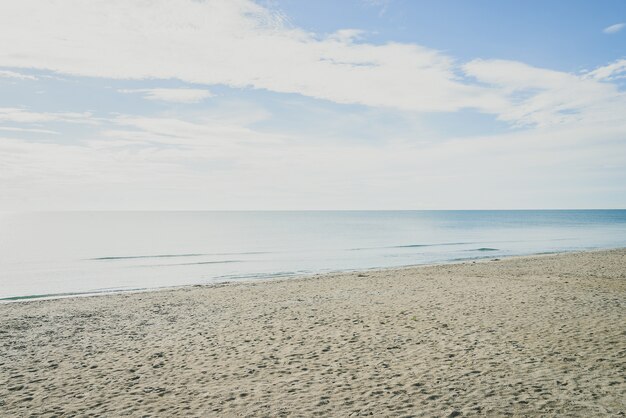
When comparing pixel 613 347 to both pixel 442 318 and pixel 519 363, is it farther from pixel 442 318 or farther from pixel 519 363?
pixel 442 318

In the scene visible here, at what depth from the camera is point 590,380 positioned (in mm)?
7832

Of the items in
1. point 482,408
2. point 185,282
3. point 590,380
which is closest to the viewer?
point 482,408

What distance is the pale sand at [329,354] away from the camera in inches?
289

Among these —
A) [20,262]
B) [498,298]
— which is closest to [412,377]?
[498,298]

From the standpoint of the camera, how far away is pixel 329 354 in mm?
10000

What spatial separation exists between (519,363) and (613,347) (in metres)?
2.62

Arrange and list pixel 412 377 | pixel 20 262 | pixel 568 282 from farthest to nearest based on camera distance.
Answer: pixel 20 262
pixel 568 282
pixel 412 377

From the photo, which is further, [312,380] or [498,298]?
[498,298]

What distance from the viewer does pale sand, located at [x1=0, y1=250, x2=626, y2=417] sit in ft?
24.1

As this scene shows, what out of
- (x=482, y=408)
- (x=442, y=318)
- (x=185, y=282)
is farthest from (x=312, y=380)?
(x=185, y=282)

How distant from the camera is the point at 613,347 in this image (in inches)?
378

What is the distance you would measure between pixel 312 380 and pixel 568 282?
53.4 ft

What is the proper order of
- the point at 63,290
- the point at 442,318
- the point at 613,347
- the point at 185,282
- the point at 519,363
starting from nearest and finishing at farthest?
the point at 519,363, the point at 613,347, the point at 442,318, the point at 63,290, the point at 185,282

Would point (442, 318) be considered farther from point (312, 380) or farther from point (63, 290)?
point (63, 290)
